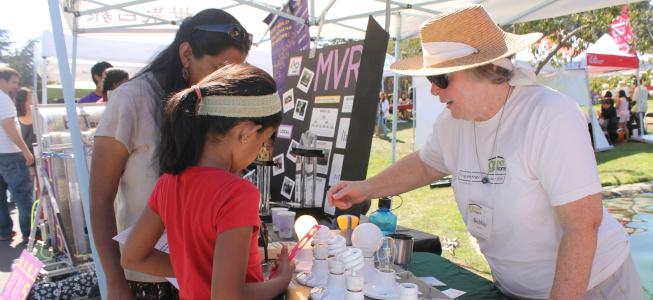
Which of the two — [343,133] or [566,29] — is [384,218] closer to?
[343,133]

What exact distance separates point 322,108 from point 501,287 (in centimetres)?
135

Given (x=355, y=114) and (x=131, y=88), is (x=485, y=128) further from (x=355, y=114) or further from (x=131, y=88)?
(x=131, y=88)

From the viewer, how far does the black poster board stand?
87.7 inches

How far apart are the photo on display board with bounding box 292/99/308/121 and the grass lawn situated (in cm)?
204

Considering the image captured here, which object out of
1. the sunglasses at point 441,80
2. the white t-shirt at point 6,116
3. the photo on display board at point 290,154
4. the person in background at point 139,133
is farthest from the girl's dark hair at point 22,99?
the sunglasses at point 441,80

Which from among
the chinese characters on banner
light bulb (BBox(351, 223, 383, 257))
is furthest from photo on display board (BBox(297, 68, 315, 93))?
the chinese characters on banner

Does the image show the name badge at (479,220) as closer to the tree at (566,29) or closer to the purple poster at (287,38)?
the purple poster at (287,38)

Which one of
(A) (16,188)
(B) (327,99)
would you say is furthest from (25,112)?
(B) (327,99)

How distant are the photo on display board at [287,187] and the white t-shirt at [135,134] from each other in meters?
1.29

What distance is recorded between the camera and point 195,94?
110 centimetres

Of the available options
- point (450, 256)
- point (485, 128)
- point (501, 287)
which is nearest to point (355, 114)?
point (485, 128)

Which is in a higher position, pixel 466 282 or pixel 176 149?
pixel 176 149

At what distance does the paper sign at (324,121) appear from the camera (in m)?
2.47

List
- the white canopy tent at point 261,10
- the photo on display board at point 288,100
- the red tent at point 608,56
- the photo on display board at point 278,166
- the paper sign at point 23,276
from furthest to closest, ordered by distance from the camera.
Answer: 1. the red tent at point 608,56
2. the white canopy tent at point 261,10
3. the photo on display board at point 288,100
4. the photo on display board at point 278,166
5. the paper sign at point 23,276
